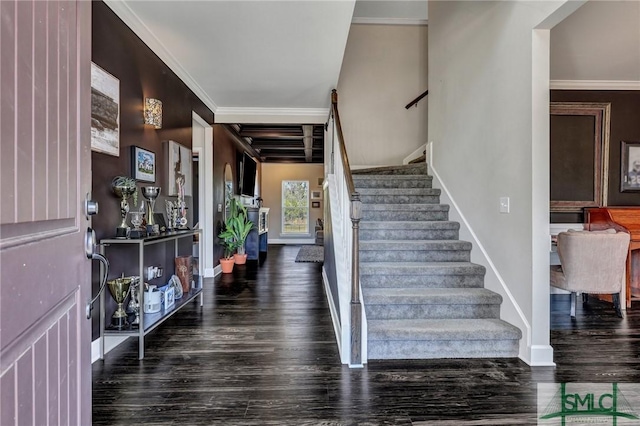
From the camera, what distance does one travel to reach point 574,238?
311 cm

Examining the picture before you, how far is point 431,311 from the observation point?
2.74 m

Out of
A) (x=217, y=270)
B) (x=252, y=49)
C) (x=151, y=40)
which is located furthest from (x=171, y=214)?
(x=217, y=270)

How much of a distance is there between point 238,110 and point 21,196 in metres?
4.60

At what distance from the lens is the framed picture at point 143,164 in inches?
109

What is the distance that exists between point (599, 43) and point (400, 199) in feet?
8.44

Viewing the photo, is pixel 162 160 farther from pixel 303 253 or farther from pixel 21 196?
pixel 303 253

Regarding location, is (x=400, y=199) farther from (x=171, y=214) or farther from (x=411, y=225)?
(x=171, y=214)

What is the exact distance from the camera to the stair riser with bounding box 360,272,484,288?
9.77ft

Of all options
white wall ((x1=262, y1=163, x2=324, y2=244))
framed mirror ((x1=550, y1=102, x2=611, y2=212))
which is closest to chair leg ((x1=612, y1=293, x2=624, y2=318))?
framed mirror ((x1=550, y1=102, x2=611, y2=212))

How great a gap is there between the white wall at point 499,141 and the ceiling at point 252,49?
126 cm

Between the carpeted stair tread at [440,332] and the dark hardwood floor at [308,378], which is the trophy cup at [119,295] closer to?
the dark hardwood floor at [308,378]

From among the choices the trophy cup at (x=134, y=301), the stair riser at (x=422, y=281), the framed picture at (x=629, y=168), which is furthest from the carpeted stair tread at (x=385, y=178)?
the trophy cup at (x=134, y=301)
